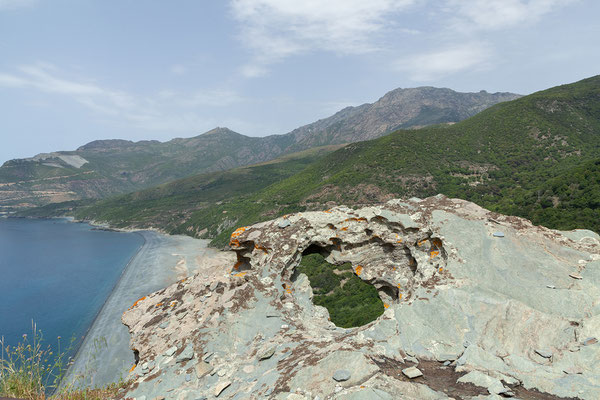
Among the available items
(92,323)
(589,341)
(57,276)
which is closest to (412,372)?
(589,341)

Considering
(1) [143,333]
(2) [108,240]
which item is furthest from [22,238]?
(1) [143,333]

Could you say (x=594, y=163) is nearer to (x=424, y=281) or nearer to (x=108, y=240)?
(x=424, y=281)

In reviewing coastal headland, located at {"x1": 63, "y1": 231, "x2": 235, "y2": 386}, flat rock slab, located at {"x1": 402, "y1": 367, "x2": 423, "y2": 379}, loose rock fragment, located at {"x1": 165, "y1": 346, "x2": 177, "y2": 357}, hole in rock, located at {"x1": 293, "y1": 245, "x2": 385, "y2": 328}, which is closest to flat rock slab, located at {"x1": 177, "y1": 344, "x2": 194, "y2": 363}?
loose rock fragment, located at {"x1": 165, "y1": 346, "x2": 177, "y2": 357}

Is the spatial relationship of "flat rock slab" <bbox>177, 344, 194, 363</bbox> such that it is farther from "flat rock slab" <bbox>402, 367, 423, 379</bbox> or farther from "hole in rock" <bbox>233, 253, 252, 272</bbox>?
"flat rock slab" <bbox>402, 367, 423, 379</bbox>

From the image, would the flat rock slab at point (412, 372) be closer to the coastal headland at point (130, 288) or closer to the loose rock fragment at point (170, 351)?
the loose rock fragment at point (170, 351)

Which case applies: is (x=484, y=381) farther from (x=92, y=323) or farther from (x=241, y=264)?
(x=92, y=323)

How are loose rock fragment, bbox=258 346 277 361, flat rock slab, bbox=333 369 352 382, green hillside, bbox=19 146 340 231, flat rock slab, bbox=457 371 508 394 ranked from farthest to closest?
green hillside, bbox=19 146 340 231 → loose rock fragment, bbox=258 346 277 361 → flat rock slab, bbox=333 369 352 382 → flat rock slab, bbox=457 371 508 394

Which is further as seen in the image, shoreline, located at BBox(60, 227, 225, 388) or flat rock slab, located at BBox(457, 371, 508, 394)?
shoreline, located at BBox(60, 227, 225, 388)

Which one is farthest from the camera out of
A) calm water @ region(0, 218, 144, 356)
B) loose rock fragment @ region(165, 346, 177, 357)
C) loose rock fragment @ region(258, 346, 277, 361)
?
calm water @ region(0, 218, 144, 356)
